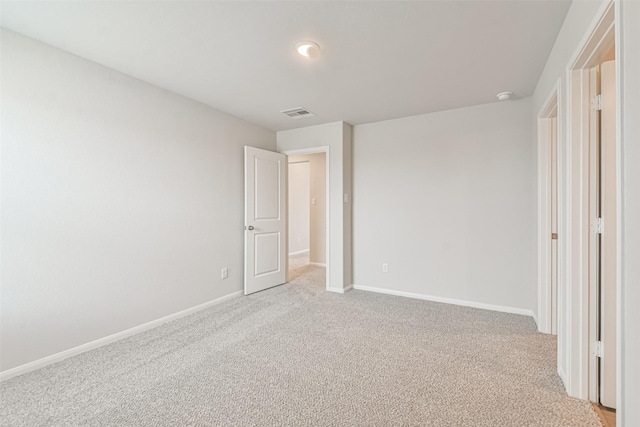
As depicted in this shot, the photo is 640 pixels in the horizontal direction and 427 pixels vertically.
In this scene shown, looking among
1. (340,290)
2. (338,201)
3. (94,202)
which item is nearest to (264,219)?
(338,201)

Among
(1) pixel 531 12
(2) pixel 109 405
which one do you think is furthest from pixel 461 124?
(2) pixel 109 405

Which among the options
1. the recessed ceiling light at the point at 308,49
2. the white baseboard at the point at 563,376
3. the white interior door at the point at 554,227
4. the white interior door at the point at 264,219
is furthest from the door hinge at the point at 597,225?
the white interior door at the point at 264,219

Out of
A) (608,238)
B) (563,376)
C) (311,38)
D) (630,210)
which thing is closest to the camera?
(630,210)

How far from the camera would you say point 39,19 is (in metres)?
1.83

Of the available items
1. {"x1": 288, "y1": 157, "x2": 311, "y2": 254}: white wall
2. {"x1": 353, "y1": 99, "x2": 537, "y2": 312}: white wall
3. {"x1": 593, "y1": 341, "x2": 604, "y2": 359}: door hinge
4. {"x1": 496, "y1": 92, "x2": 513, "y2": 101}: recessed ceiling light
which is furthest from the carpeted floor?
{"x1": 288, "y1": 157, "x2": 311, "y2": 254}: white wall

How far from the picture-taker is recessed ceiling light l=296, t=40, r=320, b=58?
2064mm

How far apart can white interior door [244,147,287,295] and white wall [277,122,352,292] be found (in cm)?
78

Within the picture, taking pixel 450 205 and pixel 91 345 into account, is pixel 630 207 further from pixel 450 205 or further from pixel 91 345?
pixel 91 345

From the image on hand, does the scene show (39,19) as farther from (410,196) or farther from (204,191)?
(410,196)

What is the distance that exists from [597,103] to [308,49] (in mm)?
1858

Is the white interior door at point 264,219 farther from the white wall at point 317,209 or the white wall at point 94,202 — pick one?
the white wall at point 317,209

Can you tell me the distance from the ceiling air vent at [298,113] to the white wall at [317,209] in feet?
6.87

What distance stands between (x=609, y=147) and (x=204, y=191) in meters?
3.44

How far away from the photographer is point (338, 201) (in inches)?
155
